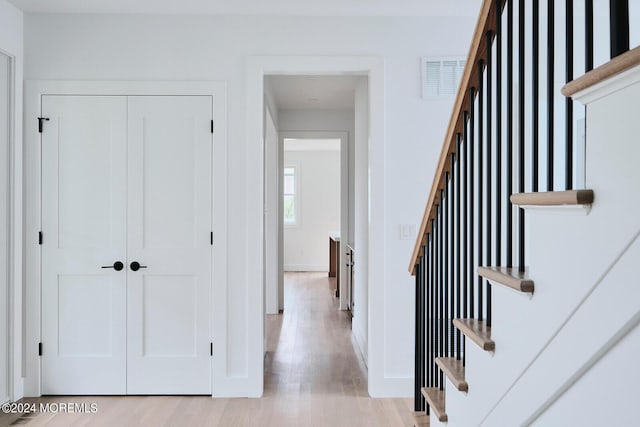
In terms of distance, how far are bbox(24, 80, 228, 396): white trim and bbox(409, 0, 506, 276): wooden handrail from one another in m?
1.64

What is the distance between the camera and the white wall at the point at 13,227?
324cm

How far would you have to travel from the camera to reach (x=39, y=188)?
3.42m

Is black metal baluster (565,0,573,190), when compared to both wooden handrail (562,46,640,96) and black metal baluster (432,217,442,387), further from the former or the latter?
black metal baluster (432,217,442,387)

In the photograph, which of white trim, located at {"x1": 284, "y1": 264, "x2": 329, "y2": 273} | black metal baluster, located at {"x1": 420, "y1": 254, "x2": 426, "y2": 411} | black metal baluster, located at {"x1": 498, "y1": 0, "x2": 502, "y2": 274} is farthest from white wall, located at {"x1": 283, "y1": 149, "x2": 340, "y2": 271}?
black metal baluster, located at {"x1": 498, "y1": 0, "x2": 502, "y2": 274}

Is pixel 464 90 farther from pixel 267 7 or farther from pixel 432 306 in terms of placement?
pixel 267 7

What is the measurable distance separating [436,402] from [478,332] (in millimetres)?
608

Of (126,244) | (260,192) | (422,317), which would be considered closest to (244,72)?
(260,192)

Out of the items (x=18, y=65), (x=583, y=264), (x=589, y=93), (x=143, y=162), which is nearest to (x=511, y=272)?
(x=583, y=264)

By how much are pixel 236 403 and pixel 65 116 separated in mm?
2271

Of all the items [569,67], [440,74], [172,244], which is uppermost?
[440,74]

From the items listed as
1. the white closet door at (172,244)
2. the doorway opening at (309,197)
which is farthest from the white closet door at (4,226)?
the doorway opening at (309,197)

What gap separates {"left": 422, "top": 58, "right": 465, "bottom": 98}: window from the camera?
3439 mm

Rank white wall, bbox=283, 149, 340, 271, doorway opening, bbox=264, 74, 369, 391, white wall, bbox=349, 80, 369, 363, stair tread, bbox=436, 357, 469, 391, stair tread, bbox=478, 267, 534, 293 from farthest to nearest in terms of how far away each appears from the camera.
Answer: white wall, bbox=283, 149, 340, 271 < doorway opening, bbox=264, 74, 369, 391 < white wall, bbox=349, 80, 369, 363 < stair tread, bbox=436, 357, 469, 391 < stair tread, bbox=478, 267, 534, 293

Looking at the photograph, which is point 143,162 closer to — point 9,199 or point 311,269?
point 9,199
